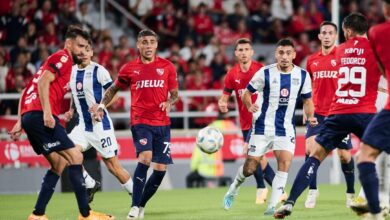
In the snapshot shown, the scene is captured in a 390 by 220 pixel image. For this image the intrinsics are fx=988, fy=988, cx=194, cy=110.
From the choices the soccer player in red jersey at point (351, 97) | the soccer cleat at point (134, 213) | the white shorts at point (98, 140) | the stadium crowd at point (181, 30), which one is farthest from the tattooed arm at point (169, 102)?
the stadium crowd at point (181, 30)

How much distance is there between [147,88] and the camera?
1212 cm

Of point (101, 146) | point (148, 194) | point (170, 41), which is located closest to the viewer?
point (148, 194)

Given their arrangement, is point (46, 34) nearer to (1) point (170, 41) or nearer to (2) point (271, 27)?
(1) point (170, 41)

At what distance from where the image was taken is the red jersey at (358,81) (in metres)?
10.6

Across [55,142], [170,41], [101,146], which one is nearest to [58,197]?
[101,146]

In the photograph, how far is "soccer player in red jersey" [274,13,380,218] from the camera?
1058 centimetres

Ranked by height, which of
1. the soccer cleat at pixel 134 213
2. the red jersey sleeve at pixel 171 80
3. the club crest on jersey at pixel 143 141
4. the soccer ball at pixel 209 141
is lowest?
the soccer cleat at pixel 134 213

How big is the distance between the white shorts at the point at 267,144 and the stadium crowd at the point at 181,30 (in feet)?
25.1

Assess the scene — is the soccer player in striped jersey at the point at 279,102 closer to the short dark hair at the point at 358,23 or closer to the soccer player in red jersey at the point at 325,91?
the soccer player in red jersey at the point at 325,91

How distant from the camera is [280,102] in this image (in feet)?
39.9

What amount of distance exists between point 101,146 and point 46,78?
2.81 m

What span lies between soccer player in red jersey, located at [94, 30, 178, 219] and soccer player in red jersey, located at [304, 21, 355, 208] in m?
2.27

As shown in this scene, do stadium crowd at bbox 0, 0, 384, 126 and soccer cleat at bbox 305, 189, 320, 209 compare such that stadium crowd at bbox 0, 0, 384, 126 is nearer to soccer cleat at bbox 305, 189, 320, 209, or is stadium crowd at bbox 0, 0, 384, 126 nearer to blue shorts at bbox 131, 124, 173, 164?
soccer cleat at bbox 305, 189, 320, 209

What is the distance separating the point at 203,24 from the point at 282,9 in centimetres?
237
